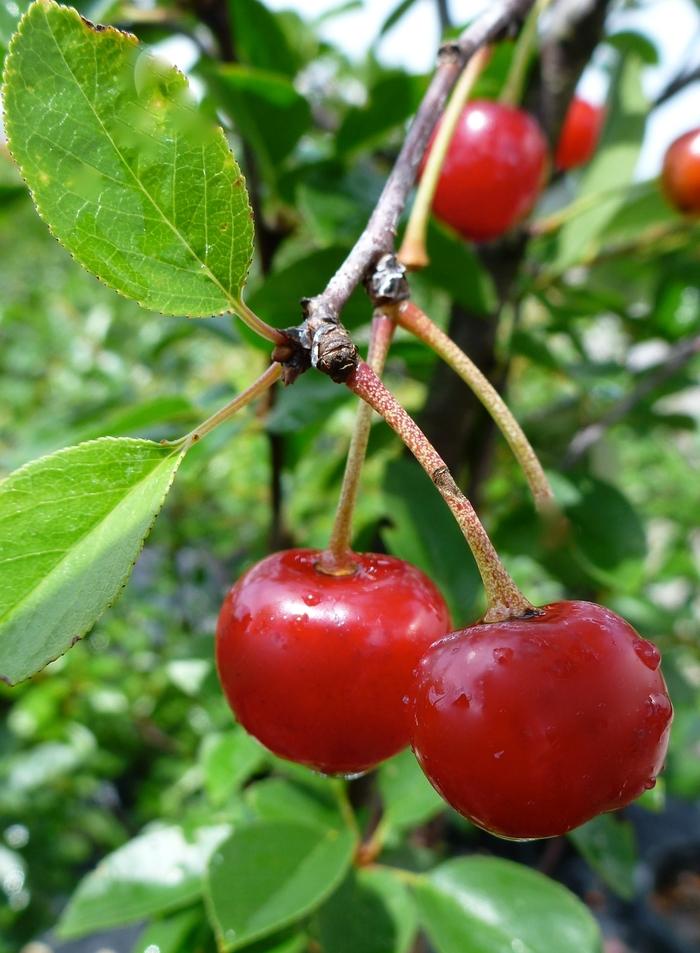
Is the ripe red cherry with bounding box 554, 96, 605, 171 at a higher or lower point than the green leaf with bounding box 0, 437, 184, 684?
higher

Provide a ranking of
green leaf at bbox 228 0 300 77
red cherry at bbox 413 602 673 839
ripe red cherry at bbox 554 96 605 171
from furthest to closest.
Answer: ripe red cherry at bbox 554 96 605 171
green leaf at bbox 228 0 300 77
red cherry at bbox 413 602 673 839

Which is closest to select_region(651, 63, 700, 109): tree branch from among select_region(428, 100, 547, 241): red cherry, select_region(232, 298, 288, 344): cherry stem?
select_region(428, 100, 547, 241): red cherry

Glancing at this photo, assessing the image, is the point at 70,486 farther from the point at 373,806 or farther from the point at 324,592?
the point at 373,806

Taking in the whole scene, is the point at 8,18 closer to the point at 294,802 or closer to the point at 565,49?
the point at 565,49

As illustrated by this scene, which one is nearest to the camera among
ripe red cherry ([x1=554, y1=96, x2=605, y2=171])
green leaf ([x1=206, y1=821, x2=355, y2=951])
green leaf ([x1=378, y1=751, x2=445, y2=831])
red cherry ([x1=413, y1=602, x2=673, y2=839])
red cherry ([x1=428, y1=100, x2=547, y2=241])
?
red cherry ([x1=413, y1=602, x2=673, y2=839])

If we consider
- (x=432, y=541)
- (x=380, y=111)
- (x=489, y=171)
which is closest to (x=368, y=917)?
(x=432, y=541)

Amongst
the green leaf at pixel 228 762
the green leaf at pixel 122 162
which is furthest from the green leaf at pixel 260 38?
the green leaf at pixel 228 762

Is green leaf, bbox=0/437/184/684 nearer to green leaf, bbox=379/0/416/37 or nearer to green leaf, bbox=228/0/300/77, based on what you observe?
green leaf, bbox=228/0/300/77

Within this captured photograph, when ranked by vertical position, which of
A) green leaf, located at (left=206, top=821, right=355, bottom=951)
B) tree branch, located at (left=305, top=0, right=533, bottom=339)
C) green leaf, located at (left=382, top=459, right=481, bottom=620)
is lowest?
green leaf, located at (left=206, top=821, right=355, bottom=951)
